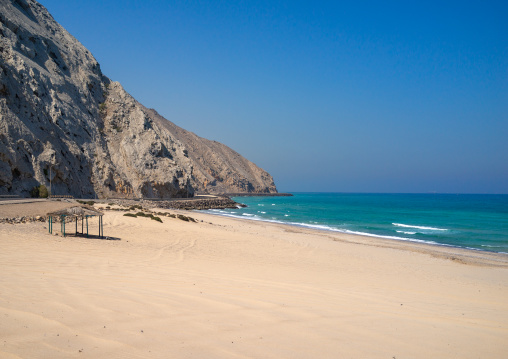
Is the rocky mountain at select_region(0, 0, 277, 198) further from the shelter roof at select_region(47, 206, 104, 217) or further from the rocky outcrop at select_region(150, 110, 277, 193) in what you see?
the rocky outcrop at select_region(150, 110, 277, 193)

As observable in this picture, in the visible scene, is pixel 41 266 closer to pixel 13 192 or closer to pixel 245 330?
pixel 245 330

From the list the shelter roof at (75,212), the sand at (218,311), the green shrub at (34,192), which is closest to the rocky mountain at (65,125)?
the green shrub at (34,192)

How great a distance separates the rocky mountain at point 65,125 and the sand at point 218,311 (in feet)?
90.5

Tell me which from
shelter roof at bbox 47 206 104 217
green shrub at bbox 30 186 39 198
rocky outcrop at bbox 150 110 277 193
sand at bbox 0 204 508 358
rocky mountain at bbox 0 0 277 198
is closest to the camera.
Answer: sand at bbox 0 204 508 358

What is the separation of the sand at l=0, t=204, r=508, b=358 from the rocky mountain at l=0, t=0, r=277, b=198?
27.6 meters

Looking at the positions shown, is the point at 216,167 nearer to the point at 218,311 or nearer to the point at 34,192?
the point at 34,192

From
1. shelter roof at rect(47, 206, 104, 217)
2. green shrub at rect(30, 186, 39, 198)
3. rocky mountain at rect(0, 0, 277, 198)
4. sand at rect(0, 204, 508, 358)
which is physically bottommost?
sand at rect(0, 204, 508, 358)

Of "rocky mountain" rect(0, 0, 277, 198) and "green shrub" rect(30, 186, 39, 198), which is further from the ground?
"rocky mountain" rect(0, 0, 277, 198)

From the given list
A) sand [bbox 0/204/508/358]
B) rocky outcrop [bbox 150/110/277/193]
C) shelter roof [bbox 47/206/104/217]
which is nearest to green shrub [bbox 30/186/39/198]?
shelter roof [bbox 47/206/104/217]

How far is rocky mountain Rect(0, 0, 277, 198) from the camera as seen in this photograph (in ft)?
110

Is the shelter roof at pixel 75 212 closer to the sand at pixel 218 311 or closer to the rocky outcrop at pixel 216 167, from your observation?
the sand at pixel 218 311

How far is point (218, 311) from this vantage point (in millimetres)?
4625

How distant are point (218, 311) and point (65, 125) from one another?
43340mm

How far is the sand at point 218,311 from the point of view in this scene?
3457mm
